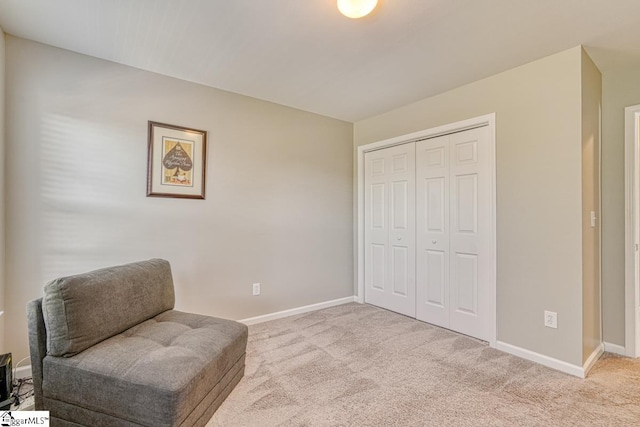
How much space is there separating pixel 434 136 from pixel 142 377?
Result: 117 inches

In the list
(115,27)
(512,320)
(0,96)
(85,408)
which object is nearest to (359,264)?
(512,320)

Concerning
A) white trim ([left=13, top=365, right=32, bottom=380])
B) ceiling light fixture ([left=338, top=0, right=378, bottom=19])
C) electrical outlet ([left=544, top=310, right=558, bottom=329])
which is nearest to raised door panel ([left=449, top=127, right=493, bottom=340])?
electrical outlet ([left=544, top=310, right=558, bottom=329])

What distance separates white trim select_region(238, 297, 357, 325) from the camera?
121 inches

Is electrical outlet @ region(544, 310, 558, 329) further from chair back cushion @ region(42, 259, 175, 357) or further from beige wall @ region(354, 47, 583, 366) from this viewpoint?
chair back cushion @ region(42, 259, 175, 357)

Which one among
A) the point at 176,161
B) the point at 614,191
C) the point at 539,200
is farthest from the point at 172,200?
the point at 614,191

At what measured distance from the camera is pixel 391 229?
3.50m

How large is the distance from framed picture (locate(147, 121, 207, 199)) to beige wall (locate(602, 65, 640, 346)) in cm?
340

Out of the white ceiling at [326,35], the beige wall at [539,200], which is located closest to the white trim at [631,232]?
the white ceiling at [326,35]

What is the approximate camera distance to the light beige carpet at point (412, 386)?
1.66 meters

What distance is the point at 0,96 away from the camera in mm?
1960

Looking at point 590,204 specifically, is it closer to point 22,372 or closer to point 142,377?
point 142,377

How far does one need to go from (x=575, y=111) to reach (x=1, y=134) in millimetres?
3834

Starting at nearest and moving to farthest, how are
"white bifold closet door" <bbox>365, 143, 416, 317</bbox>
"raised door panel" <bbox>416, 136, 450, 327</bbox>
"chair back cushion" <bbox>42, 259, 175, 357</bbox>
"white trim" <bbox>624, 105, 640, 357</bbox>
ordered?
1. "chair back cushion" <bbox>42, 259, 175, 357</bbox>
2. "white trim" <bbox>624, 105, 640, 357</bbox>
3. "raised door panel" <bbox>416, 136, 450, 327</bbox>
4. "white bifold closet door" <bbox>365, 143, 416, 317</bbox>

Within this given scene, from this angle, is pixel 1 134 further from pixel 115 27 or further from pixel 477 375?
pixel 477 375
